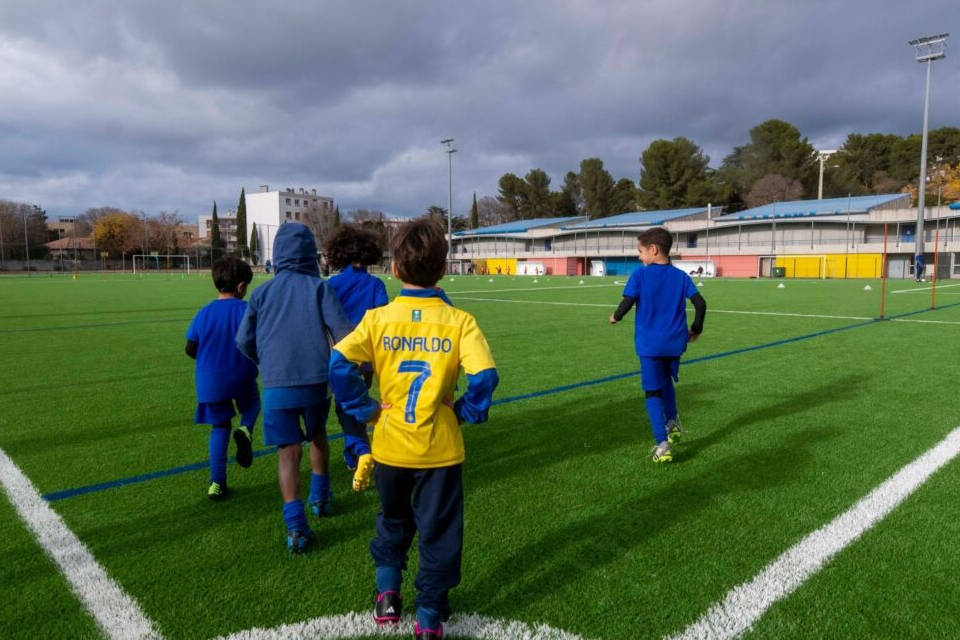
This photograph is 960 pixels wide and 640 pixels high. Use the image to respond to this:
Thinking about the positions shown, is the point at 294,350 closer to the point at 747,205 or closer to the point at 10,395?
the point at 10,395

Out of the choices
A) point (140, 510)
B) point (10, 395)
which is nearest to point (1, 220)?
point (10, 395)

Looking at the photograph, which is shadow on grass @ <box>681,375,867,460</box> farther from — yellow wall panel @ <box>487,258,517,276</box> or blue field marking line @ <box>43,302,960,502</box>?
yellow wall panel @ <box>487,258,517,276</box>

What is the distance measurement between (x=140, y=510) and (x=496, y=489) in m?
2.08

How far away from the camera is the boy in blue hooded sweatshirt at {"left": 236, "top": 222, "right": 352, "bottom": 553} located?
9.70ft

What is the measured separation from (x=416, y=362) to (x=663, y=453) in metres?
2.70

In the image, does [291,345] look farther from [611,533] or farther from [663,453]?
[663,453]

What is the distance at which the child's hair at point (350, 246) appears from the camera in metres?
3.79

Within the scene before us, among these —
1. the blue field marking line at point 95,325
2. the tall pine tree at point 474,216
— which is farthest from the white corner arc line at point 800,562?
the tall pine tree at point 474,216

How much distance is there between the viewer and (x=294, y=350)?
2.95 metres

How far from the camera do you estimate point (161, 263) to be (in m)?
72.5

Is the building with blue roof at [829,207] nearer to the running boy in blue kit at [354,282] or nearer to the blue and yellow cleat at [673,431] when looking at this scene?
the blue and yellow cleat at [673,431]

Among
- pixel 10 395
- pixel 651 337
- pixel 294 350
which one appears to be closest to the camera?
pixel 294 350

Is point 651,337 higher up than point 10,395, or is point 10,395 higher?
point 651,337

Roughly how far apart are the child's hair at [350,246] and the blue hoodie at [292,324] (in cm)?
70
